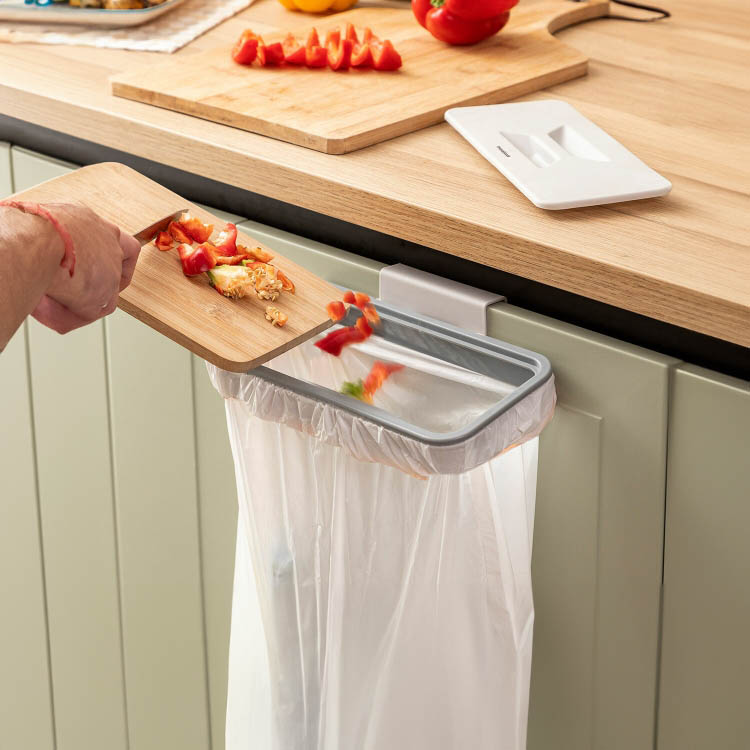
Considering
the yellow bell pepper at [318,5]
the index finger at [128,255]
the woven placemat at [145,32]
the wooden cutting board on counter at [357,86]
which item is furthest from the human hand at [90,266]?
the yellow bell pepper at [318,5]

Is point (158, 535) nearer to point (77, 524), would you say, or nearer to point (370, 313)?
point (77, 524)

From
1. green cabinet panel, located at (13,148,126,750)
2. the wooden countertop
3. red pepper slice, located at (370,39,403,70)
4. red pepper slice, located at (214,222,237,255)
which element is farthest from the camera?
green cabinet panel, located at (13,148,126,750)

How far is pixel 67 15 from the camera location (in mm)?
1248

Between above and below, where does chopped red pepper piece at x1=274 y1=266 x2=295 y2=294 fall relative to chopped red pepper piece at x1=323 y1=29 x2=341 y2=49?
below

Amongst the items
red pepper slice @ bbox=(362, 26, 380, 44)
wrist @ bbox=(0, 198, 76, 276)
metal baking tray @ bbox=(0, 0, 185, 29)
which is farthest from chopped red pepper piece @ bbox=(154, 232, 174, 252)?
metal baking tray @ bbox=(0, 0, 185, 29)

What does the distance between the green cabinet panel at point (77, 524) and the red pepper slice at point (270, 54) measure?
0.22m

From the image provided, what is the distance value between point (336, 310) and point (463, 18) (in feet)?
1.41

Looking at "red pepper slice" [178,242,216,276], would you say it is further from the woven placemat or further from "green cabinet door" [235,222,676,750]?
the woven placemat

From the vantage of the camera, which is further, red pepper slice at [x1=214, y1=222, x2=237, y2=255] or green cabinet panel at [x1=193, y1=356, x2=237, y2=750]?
green cabinet panel at [x1=193, y1=356, x2=237, y2=750]

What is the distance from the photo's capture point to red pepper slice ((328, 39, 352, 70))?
1066 millimetres

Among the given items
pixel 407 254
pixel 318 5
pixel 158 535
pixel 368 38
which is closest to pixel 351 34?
pixel 368 38

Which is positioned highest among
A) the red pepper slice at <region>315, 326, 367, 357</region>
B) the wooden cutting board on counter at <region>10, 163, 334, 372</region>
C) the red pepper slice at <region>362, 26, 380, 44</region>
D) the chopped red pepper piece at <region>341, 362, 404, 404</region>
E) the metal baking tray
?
the metal baking tray

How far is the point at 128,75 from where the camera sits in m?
1.05

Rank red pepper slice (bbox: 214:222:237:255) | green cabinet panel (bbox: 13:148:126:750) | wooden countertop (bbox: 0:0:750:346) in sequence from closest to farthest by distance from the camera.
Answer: wooden countertop (bbox: 0:0:750:346) → red pepper slice (bbox: 214:222:237:255) → green cabinet panel (bbox: 13:148:126:750)
